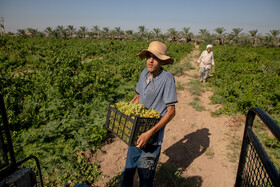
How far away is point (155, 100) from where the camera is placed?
7.31 feet

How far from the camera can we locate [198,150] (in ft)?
13.9

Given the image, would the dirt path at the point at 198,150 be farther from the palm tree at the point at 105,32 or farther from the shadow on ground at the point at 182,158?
the palm tree at the point at 105,32

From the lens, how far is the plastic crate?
1.86 m

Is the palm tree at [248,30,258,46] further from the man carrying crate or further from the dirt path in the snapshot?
the man carrying crate

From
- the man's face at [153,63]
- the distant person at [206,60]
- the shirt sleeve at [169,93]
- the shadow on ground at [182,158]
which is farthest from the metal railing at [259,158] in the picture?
the distant person at [206,60]

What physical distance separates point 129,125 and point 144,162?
663 mm

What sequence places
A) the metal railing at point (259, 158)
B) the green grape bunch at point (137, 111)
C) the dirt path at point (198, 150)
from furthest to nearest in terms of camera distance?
the dirt path at point (198, 150)
the green grape bunch at point (137, 111)
the metal railing at point (259, 158)

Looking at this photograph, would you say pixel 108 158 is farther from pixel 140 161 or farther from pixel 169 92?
pixel 169 92

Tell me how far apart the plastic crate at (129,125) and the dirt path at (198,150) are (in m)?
1.61

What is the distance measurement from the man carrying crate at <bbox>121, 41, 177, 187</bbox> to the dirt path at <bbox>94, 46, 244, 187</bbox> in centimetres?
114

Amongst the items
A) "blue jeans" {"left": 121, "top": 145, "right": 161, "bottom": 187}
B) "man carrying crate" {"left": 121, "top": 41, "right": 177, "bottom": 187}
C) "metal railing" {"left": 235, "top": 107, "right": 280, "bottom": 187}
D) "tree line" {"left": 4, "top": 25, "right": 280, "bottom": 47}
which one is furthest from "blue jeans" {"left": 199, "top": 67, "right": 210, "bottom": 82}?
"tree line" {"left": 4, "top": 25, "right": 280, "bottom": 47}

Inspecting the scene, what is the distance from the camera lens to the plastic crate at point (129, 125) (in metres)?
1.86

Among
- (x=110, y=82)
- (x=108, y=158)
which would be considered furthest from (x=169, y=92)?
(x=110, y=82)

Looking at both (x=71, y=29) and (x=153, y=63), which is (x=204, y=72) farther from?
(x=71, y=29)
